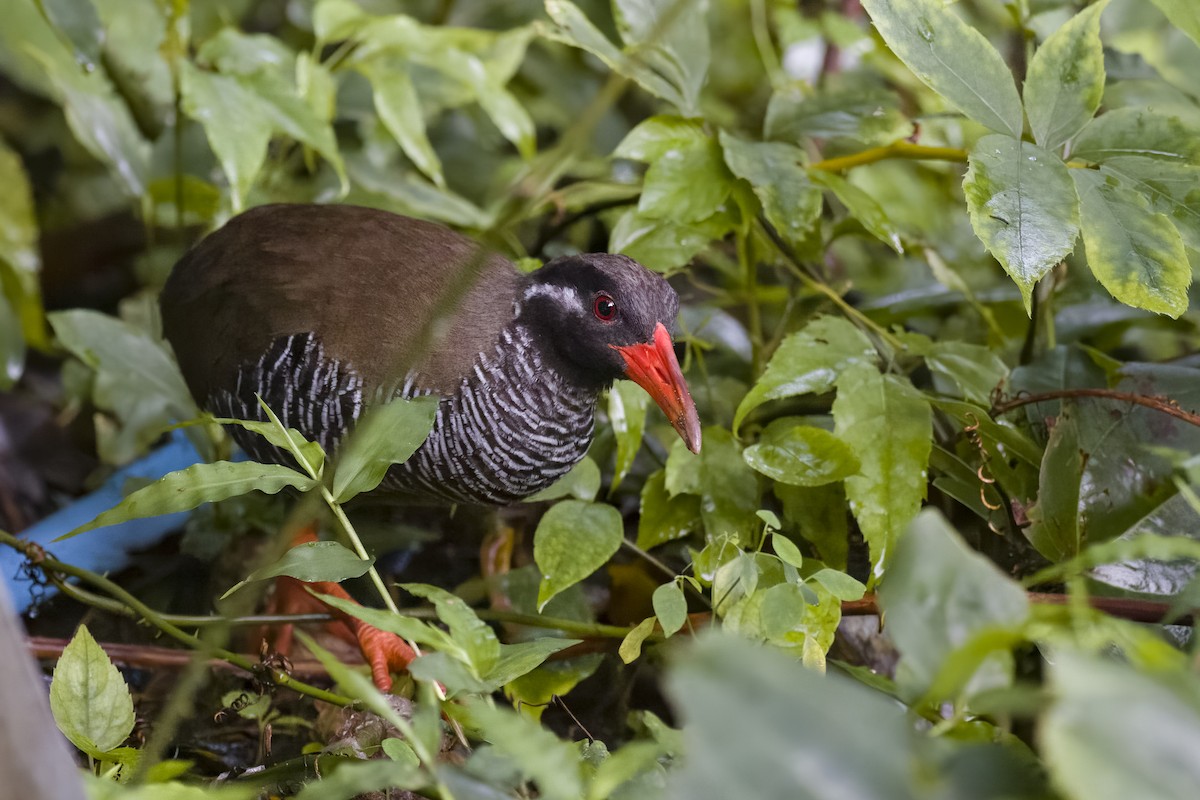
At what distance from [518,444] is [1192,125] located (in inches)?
50.0

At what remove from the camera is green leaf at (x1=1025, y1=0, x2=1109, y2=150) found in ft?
5.28

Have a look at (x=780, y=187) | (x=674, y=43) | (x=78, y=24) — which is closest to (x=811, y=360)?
(x=780, y=187)

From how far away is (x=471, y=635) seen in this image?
120 cm

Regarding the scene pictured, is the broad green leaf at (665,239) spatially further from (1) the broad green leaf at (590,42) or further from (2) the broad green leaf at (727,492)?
(2) the broad green leaf at (727,492)

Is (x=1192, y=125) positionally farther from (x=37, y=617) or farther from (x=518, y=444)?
(x=37, y=617)

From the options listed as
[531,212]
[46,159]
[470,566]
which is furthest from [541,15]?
[470,566]

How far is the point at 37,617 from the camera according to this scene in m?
2.08

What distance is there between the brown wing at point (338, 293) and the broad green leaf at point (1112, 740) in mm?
1314

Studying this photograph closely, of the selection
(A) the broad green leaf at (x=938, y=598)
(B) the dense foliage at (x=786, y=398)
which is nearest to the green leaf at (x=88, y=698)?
(B) the dense foliage at (x=786, y=398)

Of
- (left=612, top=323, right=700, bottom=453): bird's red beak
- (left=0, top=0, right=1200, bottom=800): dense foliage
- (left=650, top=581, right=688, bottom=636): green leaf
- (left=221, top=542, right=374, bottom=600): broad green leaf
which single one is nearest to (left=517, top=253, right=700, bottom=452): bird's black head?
(left=612, top=323, right=700, bottom=453): bird's red beak

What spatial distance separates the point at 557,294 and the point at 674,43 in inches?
25.5

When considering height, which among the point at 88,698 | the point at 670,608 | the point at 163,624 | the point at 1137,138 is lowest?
the point at 163,624

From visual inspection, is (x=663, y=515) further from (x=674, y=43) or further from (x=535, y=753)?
(x=535, y=753)

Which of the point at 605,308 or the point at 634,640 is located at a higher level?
the point at 605,308
